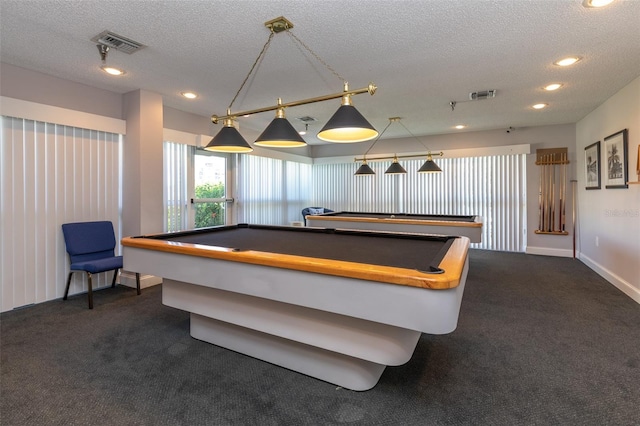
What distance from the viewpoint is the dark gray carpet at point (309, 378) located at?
166cm

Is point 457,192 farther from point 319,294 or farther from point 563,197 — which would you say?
point 319,294

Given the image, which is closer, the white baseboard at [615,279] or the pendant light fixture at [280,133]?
the pendant light fixture at [280,133]

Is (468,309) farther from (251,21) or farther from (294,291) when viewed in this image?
(251,21)

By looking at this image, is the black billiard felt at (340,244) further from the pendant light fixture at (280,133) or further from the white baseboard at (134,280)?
the white baseboard at (134,280)

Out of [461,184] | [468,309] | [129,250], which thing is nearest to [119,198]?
[129,250]

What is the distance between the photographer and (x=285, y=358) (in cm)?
214

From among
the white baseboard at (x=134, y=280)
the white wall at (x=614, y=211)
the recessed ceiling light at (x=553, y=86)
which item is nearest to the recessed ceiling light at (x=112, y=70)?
the white baseboard at (x=134, y=280)

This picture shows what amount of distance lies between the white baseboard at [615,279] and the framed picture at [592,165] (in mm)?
1142

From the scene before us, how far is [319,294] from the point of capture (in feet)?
5.34

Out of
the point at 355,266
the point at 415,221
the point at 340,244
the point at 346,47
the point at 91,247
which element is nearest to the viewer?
the point at 355,266

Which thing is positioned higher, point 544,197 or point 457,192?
point 457,192

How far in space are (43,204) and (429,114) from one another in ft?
16.8

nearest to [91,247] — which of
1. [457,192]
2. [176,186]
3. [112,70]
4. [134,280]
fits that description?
[134,280]

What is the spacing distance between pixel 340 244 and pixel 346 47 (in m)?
1.64
